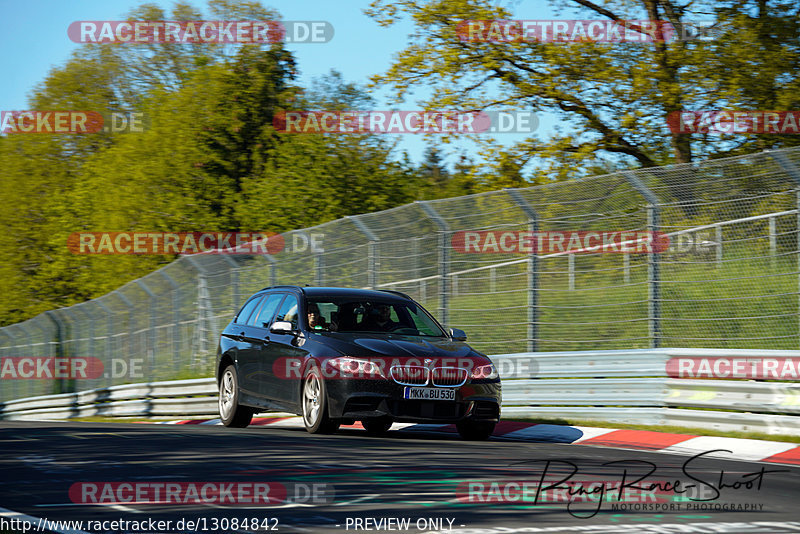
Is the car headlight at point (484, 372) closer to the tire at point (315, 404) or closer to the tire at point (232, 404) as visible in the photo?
the tire at point (315, 404)

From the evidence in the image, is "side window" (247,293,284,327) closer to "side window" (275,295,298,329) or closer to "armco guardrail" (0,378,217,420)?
"side window" (275,295,298,329)

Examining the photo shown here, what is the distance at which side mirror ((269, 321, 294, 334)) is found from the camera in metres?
12.1

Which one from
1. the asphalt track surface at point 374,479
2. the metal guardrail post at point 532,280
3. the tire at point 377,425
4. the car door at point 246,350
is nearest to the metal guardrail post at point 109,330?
the car door at point 246,350

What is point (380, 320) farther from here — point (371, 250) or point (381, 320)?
point (371, 250)

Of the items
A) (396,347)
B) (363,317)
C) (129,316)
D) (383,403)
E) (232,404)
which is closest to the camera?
(383,403)

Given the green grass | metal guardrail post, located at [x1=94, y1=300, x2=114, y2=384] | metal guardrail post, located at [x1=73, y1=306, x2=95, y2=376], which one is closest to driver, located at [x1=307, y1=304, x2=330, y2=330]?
the green grass

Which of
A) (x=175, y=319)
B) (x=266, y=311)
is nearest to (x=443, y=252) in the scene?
(x=266, y=311)

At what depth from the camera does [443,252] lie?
15.8 metres

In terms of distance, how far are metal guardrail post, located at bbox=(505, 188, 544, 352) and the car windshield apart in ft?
6.44

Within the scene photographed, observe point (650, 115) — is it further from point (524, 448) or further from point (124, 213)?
point (124, 213)

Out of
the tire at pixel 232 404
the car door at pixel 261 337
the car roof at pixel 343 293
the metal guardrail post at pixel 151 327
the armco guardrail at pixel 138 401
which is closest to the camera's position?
the car roof at pixel 343 293

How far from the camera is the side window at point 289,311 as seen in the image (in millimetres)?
12609

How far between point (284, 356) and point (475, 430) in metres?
2.15

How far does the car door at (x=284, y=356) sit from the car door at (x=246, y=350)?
38 cm
